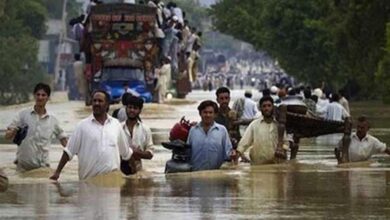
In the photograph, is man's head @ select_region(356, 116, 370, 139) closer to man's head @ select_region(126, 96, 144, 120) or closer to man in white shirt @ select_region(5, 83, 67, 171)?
man's head @ select_region(126, 96, 144, 120)

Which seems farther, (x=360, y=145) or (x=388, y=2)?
(x=388, y=2)

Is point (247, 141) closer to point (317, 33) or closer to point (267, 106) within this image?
point (267, 106)

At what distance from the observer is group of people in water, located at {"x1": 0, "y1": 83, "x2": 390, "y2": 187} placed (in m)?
17.0

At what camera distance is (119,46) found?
199 feet

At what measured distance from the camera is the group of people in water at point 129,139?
17047 mm

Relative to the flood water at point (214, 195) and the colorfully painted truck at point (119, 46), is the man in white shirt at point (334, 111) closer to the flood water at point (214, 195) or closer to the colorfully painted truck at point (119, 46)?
the flood water at point (214, 195)

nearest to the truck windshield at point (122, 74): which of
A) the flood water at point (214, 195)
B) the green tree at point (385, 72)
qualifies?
the green tree at point (385, 72)

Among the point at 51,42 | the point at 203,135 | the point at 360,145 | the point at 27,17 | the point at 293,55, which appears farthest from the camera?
the point at 51,42

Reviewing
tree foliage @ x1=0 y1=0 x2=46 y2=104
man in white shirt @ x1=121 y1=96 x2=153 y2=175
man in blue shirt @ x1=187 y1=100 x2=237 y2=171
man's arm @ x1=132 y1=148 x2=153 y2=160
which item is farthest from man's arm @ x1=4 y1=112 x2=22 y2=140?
tree foliage @ x1=0 y1=0 x2=46 y2=104

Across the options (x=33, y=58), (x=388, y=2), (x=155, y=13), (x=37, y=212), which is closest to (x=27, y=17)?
(x=33, y=58)

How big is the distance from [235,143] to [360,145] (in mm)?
2056

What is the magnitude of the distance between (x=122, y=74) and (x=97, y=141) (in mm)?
45027

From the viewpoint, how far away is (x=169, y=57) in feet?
227

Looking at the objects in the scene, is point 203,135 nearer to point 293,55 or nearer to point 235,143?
point 235,143
